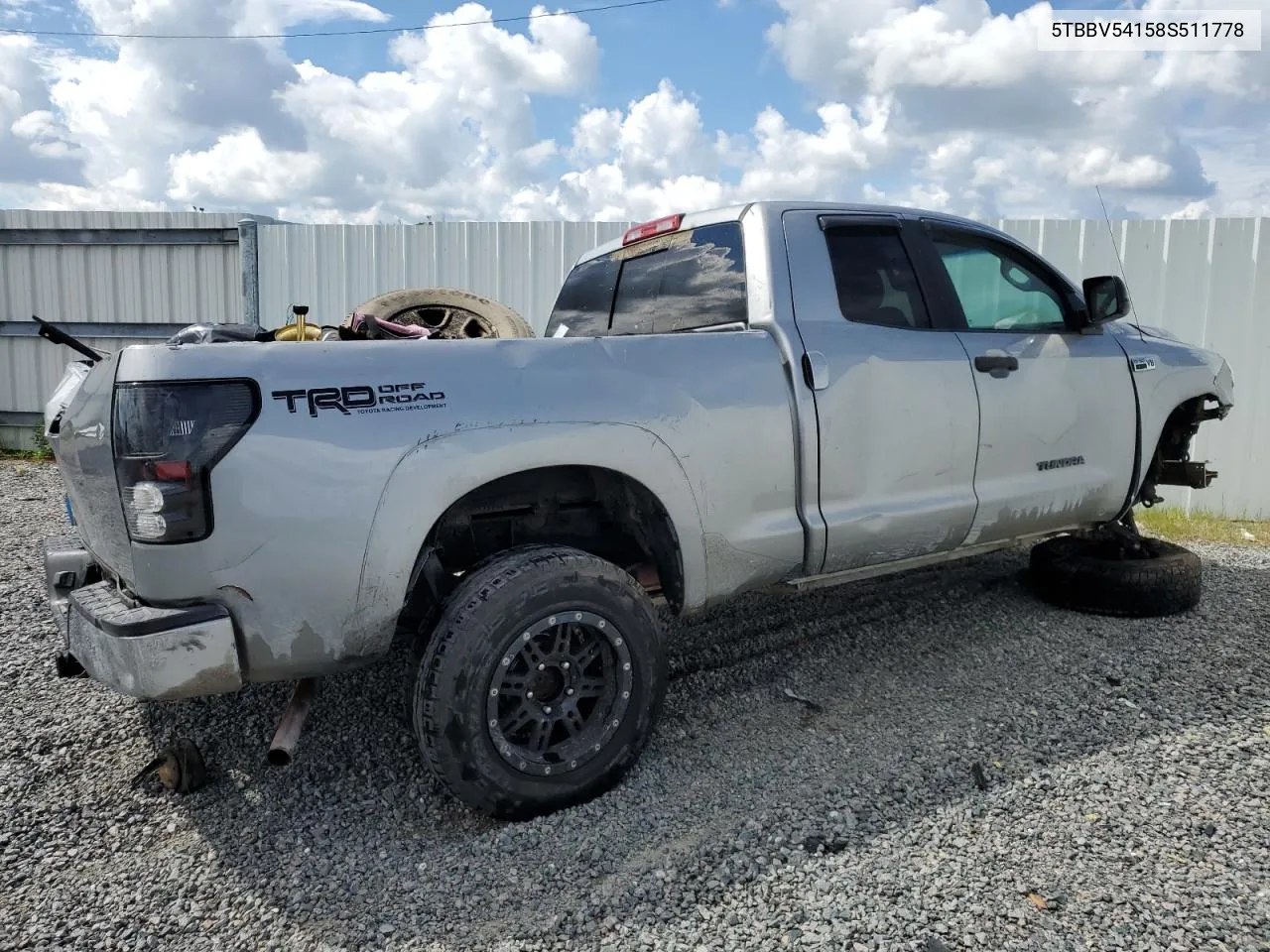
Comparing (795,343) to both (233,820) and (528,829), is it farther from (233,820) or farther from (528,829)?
(233,820)

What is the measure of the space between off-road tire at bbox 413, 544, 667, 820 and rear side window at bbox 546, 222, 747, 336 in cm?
127

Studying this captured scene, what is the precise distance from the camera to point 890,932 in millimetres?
2232

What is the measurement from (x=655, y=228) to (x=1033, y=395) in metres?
1.84

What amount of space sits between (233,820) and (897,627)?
312cm

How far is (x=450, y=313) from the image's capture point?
4.84 meters

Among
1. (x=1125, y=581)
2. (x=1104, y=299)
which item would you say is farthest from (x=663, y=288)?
(x=1125, y=581)

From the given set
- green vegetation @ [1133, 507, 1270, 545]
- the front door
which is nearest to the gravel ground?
the front door

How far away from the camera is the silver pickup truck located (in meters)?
2.40

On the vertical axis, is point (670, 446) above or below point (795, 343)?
below

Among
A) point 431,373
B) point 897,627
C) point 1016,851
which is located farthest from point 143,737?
point 897,627

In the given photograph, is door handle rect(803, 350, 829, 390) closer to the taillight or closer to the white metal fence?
the taillight

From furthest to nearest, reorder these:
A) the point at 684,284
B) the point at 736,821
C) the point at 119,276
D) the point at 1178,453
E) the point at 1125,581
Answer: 1. the point at 119,276
2. the point at 1178,453
3. the point at 1125,581
4. the point at 684,284
5. the point at 736,821

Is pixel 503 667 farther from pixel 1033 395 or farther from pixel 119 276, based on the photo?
pixel 119 276

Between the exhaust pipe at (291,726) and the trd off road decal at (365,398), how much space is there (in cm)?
100
